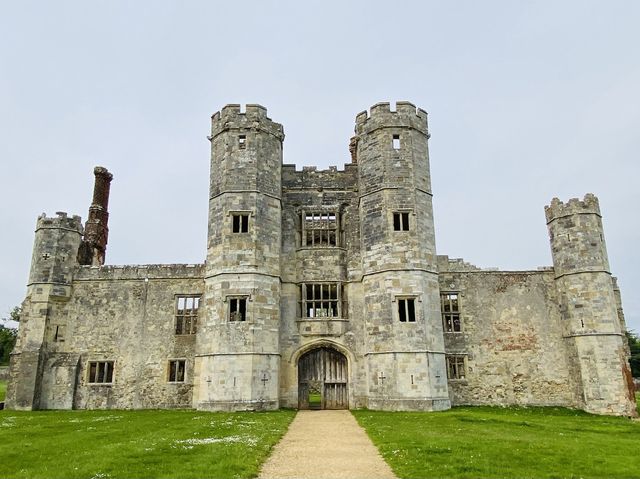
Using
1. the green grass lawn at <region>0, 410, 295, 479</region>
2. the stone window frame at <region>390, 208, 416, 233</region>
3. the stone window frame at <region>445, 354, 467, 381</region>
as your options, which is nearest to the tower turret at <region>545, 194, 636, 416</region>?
the stone window frame at <region>445, 354, 467, 381</region>

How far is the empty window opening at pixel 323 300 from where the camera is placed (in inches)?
914

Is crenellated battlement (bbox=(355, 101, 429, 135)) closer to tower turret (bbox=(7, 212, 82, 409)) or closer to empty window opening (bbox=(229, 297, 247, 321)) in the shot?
empty window opening (bbox=(229, 297, 247, 321))

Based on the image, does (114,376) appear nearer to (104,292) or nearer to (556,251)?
(104,292)

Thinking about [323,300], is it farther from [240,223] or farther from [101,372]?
[101,372]

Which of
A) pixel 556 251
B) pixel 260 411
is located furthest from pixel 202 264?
pixel 556 251

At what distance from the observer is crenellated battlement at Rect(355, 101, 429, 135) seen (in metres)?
23.9

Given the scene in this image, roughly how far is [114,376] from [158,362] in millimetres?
2207

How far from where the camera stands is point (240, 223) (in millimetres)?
22734

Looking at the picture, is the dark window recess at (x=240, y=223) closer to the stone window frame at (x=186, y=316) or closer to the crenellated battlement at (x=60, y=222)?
the stone window frame at (x=186, y=316)

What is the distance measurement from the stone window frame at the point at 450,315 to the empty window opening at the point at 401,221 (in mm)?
4142

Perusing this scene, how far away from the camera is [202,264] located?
81.2ft

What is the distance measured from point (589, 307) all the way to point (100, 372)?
2350cm

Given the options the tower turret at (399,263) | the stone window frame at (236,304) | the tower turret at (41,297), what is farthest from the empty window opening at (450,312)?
the tower turret at (41,297)

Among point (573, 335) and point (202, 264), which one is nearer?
point (573, 335)
